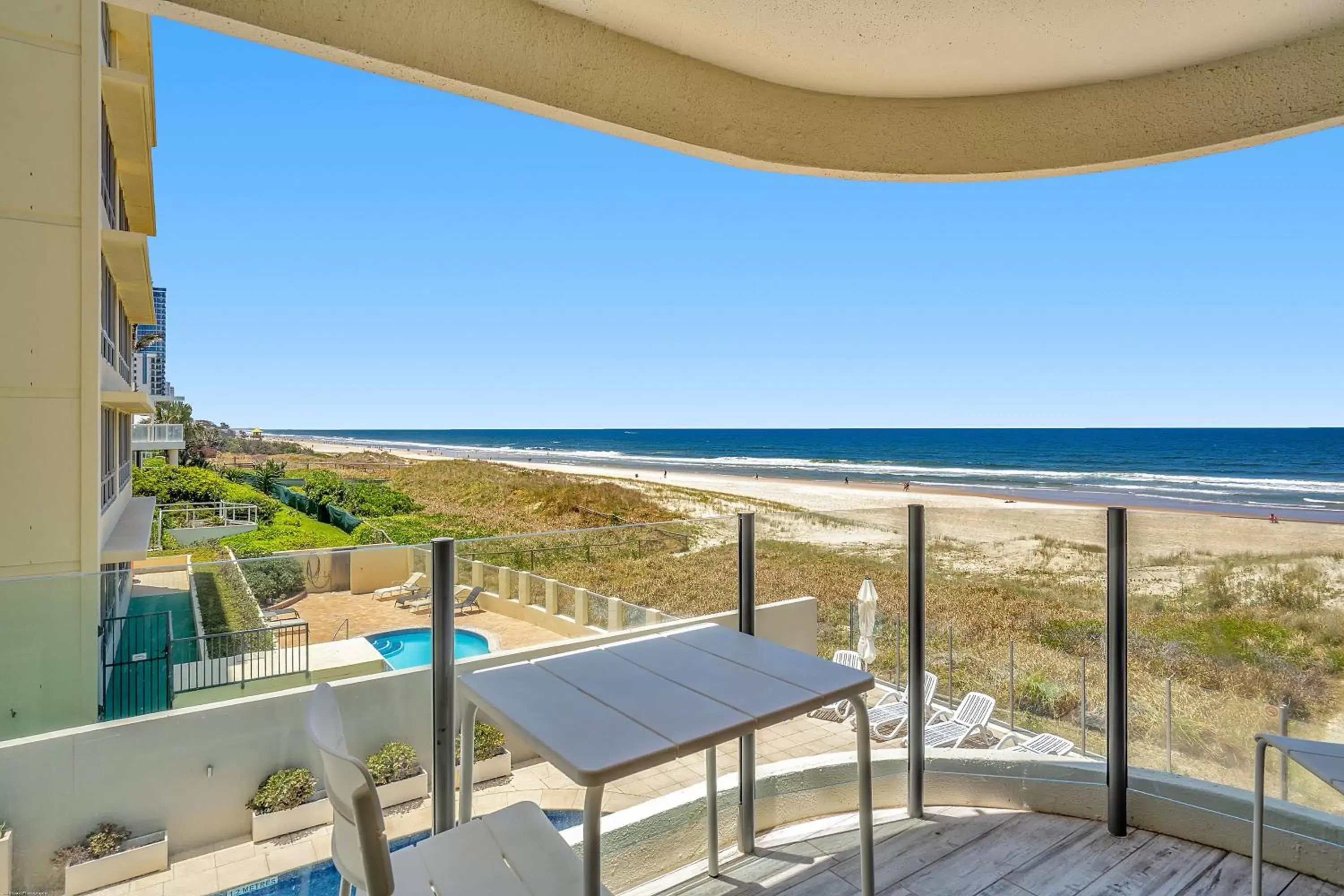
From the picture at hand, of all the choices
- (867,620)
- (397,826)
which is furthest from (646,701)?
(867,620)

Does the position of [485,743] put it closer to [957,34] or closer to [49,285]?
[957,34]

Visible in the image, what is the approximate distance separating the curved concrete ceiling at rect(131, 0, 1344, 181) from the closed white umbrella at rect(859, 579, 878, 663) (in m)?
1.37

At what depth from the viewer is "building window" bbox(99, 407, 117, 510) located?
24.5 ft

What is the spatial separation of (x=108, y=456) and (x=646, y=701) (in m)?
9.86

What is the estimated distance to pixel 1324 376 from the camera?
34.3m

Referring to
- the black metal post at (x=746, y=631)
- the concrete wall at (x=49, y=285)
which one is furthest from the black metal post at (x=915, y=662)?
the concrete wall at (x=49, y=285)

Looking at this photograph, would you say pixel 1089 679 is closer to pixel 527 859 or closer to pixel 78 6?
pixel 527 859

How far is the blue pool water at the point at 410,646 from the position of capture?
1584 millimetres

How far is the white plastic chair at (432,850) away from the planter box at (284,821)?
7.9 inches

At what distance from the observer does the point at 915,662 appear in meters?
2.23

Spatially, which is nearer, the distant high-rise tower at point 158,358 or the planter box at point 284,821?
the planter box at point 284,821

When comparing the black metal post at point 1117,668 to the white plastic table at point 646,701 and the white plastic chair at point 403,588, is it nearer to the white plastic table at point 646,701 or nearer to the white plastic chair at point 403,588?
the white plastic table at point 646,701

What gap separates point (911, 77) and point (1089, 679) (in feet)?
6.35

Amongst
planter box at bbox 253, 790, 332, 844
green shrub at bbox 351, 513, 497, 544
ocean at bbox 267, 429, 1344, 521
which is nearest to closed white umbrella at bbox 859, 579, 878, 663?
planter box at bbox 253, 790, 332, 844
